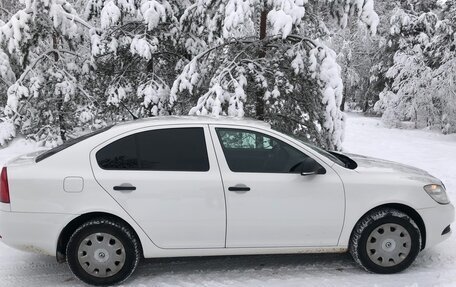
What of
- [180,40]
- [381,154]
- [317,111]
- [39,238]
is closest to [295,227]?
[39,238]

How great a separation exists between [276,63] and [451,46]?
14.2 meters

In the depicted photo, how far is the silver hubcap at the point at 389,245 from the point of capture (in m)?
4.42

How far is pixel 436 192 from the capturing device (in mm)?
4570

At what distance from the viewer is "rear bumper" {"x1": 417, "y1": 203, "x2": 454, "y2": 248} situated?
448 cm

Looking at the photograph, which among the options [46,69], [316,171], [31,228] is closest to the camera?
[31,228]

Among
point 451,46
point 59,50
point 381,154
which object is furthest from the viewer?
point 451,46

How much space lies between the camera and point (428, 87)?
2066 cm

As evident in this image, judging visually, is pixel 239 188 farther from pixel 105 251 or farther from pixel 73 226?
pixel 73 226

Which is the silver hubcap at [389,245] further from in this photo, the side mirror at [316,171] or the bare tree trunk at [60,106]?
the bare tree trunk at [60,106]

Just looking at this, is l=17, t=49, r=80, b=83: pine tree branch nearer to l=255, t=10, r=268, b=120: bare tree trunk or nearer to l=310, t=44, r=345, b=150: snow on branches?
l=255, t=10, r=268, b=120: bare tree trunk

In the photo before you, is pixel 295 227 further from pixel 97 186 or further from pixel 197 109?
pixel 197 109

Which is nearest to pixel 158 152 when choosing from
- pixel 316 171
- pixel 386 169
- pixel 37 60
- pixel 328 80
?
pixel 316 171

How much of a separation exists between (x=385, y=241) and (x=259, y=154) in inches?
60.1

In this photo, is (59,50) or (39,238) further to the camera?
(59,50)
